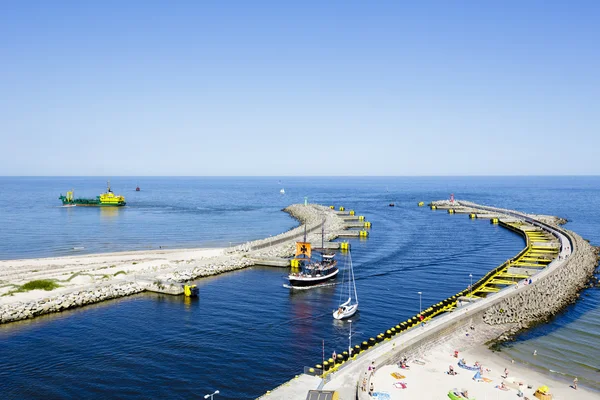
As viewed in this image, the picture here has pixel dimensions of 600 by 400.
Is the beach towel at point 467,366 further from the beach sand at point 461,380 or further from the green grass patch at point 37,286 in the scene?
the green grass patch at point 37,286

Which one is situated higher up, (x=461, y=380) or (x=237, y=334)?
(x=461, y=380)

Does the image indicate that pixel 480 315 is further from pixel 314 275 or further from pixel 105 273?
pixel 105 273

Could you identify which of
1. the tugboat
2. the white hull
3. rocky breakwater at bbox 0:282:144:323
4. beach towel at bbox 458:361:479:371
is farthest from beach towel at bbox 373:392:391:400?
rocky breakwater at bbox 0:282:144:323

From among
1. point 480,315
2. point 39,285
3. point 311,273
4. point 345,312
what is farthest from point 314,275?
point 39,285

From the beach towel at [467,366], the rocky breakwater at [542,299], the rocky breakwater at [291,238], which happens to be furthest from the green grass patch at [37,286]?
the rocky breakwater at [542,299]

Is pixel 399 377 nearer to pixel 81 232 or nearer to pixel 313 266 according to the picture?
pixel 313 266

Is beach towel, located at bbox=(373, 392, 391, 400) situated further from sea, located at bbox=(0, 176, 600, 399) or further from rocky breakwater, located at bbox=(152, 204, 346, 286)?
rocky breakwater, located at bbox=(152, 204, 346, 286)

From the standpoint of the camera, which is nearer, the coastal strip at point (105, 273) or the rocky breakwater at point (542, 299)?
the rocky breakwater at point (542, 299)
